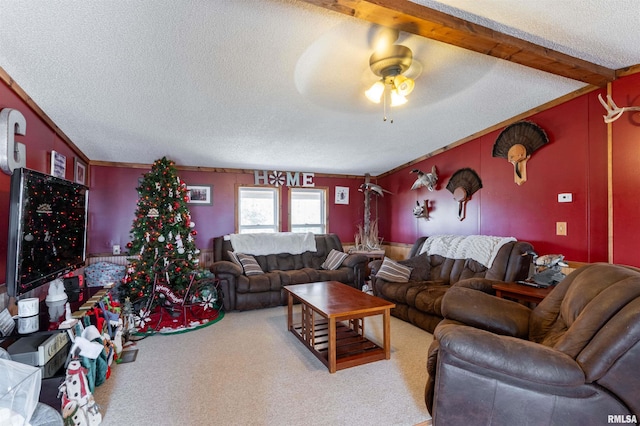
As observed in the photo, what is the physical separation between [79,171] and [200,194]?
1621 mm

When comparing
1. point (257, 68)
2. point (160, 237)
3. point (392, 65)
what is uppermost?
point (257, 68)

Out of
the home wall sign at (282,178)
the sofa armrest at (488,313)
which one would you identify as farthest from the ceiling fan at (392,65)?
the home wall sign at (282,178)

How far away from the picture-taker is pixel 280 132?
379cm

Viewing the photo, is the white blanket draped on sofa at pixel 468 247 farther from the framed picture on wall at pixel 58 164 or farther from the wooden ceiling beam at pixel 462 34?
the framed picture on wall at pixel 58 164

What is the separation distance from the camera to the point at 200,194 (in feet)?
16.6

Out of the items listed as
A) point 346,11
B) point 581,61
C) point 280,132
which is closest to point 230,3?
point 346,11

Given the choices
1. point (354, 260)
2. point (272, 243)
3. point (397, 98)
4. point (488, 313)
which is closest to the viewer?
point (488, 313)

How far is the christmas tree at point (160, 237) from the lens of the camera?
3877 millimetres

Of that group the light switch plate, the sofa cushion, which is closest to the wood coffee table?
the sofa cushion

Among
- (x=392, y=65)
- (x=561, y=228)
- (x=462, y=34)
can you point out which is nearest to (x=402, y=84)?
(x=392, y=65)

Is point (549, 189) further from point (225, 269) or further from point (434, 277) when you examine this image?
point (225, 269)

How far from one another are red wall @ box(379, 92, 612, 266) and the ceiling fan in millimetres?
2012

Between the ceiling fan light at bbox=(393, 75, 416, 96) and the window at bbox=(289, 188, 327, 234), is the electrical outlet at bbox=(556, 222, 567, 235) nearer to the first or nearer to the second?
the ceiling fan light at bbox=(393, 75, 416, 96)

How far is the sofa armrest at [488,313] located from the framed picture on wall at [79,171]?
436 centimetres
